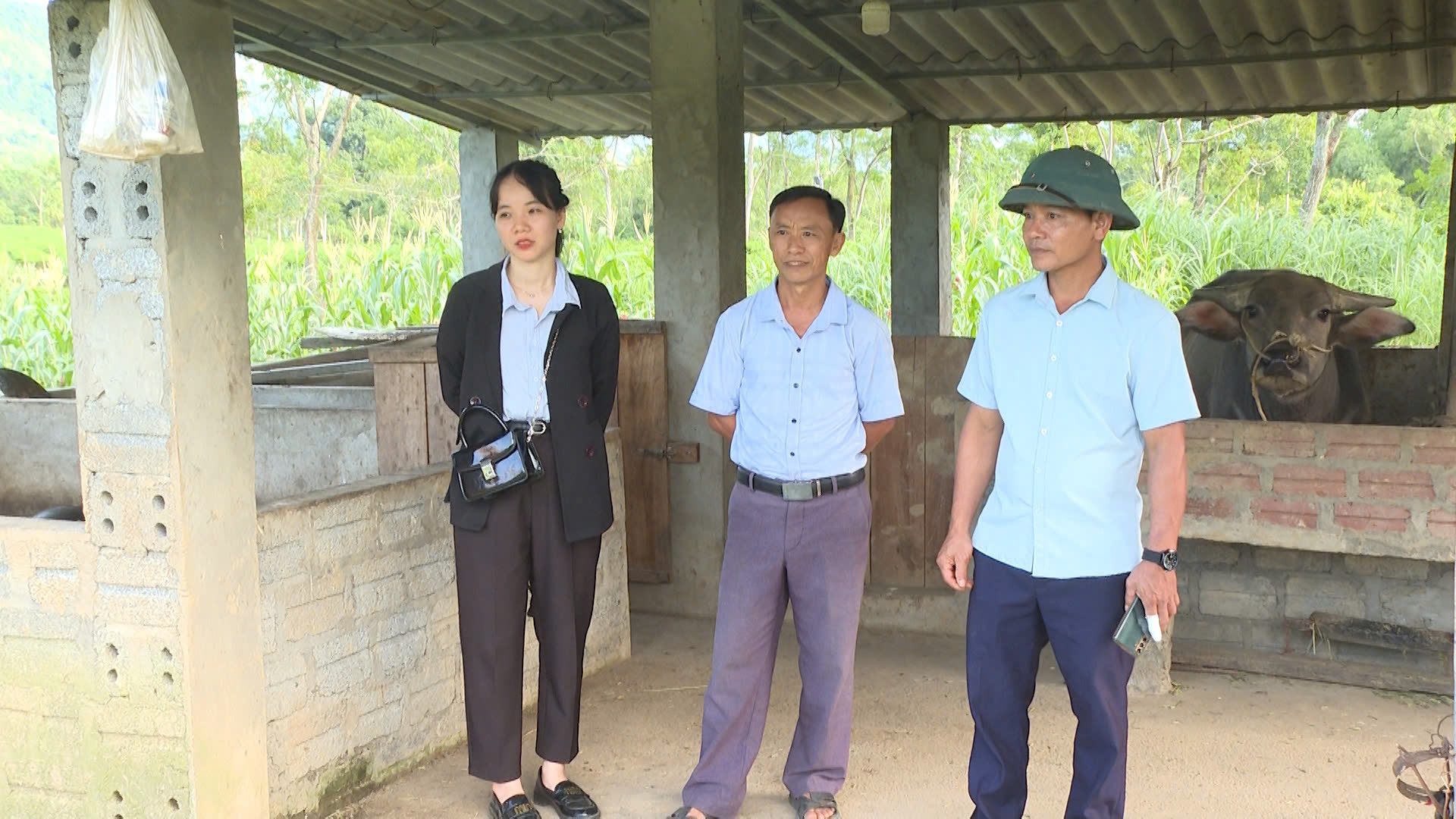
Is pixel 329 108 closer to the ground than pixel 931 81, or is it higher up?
higher up

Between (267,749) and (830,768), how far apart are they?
1.60 metres

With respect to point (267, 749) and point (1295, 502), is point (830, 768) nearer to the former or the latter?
point (267, 749)

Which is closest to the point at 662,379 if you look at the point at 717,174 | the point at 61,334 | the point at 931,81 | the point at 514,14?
the point at 717,174

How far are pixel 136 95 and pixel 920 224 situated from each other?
773 cm

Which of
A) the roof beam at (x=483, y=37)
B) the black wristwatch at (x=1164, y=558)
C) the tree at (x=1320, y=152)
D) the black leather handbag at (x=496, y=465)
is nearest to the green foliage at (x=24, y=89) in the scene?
the roof beam at (x=483, y=37)

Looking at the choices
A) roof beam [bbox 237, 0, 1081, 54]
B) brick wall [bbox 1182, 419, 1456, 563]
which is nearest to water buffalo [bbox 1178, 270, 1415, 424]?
brick wall [bbox 1182, 419, 1456, 563]

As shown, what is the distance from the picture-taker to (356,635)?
12.0ft

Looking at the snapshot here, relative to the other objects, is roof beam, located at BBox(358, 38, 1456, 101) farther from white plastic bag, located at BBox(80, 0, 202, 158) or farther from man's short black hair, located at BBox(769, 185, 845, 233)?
white plastic bag, located at BBox(80, 0, 202, 158)

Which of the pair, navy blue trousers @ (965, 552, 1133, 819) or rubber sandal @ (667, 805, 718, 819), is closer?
navy blue trousers @ (965, 552, 1133, 819)

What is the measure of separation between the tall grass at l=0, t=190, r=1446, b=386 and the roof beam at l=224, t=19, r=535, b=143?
375cm

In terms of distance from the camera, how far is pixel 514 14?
6.79 meters

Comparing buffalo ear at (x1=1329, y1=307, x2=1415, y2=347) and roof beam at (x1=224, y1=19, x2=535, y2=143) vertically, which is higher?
roof beam at (x1=224, y1=19, x2=535, y2=143)

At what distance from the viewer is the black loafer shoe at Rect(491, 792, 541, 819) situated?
349 centimetres

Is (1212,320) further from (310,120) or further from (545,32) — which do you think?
(310,120)
